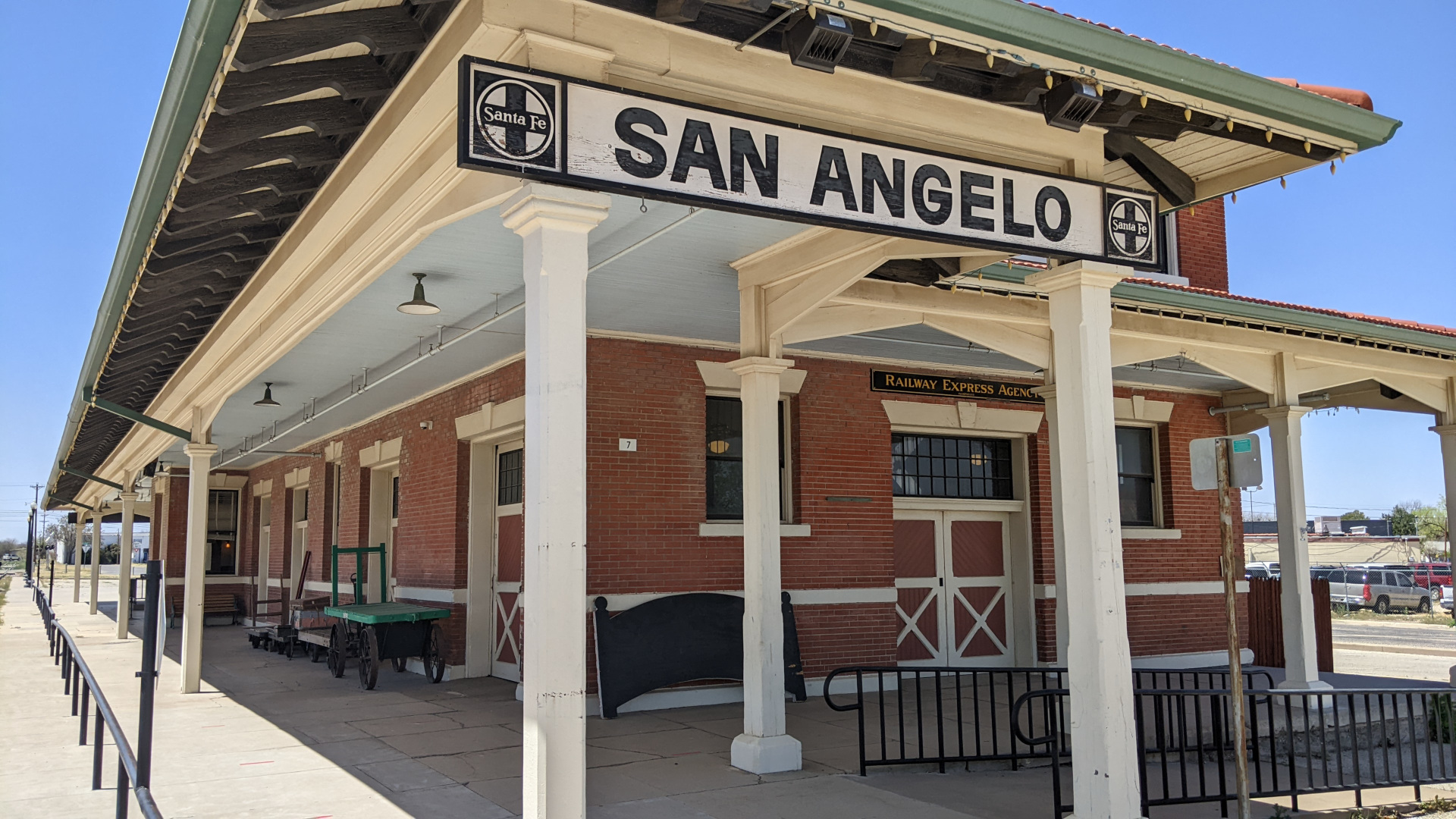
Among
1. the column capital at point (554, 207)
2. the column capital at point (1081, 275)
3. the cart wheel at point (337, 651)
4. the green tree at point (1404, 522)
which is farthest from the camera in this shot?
the green tree at point (1404, 522)

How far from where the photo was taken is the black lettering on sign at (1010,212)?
238 inches

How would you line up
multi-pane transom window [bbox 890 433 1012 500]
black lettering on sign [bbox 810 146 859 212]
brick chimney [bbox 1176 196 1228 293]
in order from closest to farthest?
black lettering on sign [bbox 810 146 859 212]
multi-pane transom window [bbox 890 433 1012 500]
brick chimney [bbox 1176 196 1228 293]

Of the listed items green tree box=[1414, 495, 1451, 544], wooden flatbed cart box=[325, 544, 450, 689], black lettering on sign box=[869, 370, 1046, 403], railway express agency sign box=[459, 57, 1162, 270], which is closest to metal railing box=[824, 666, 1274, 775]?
railway express agency sign box=[459, 57, 1162, 270]

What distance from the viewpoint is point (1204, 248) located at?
58.9 ft

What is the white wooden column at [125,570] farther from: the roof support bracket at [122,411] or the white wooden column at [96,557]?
the roof support bracket at [122,411]

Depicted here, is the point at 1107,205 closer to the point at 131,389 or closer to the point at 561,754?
the point at 561,754

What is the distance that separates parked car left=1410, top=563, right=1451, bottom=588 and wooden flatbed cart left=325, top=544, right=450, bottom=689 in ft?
119

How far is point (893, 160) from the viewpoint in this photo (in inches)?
222

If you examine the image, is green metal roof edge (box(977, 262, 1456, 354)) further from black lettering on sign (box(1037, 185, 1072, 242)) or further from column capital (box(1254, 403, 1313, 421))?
black lettering on sign (box(1037, 185, 1072, 242))

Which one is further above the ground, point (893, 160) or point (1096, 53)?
point (1096, 53)

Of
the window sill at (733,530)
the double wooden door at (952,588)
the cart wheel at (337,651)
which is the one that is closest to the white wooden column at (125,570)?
the cart wheel at (337,651)

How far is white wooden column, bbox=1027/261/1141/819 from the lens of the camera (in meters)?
5.94

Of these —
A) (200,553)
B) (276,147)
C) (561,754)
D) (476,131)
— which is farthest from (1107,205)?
(200,553)

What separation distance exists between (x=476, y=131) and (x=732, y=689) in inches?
329
